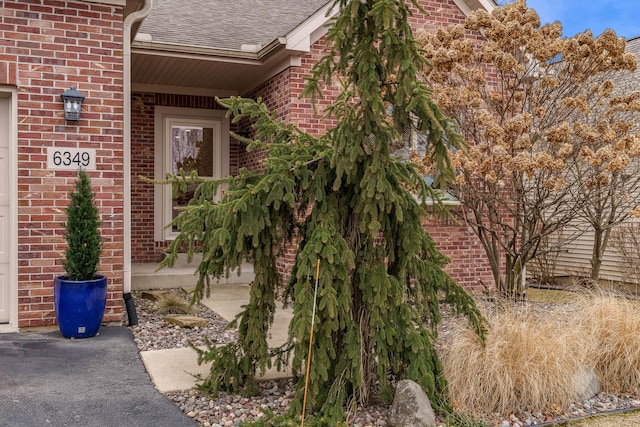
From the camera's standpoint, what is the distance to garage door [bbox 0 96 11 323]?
19.7 ft

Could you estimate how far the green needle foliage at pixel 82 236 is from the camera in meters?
5.66

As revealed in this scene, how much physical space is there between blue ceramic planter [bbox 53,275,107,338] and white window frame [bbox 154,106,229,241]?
4.22 meters

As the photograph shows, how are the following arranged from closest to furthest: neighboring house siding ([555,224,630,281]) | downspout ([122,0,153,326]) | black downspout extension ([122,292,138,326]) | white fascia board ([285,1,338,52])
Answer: black downspout extension ([122,292,138,326])
downspout ([122,0,153,326])
white fascia board ([285,1,338,52])
neighboring house siding ([555,224,630,281])

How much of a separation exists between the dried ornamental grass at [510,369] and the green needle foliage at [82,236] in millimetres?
3513

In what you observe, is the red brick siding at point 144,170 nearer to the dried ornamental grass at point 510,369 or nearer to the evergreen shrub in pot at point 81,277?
the evergreen shrub in pot at point 81,277

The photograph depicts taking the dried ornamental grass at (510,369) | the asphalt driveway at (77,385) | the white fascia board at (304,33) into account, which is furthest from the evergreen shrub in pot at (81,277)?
the dried ornamental grass at (510,369)

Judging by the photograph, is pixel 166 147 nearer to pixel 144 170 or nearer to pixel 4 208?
pixel 144 170

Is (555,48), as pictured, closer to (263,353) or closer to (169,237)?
(263,353)

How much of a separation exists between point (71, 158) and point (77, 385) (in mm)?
2636

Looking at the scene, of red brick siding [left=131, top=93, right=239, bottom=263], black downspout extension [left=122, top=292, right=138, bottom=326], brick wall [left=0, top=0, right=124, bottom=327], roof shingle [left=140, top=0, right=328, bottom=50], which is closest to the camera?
brick wall [left=0, top=0, right=124, bottom=327]

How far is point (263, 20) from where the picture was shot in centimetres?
1037

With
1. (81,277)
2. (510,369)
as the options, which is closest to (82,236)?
(81,277)

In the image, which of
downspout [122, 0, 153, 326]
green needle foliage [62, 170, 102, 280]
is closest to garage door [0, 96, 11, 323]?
green needle foliage [62, 170, 102, 280]

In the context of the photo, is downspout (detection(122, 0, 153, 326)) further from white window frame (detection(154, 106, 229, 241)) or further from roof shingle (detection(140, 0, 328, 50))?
white window frame (detection(154, 106, 229, 241))
